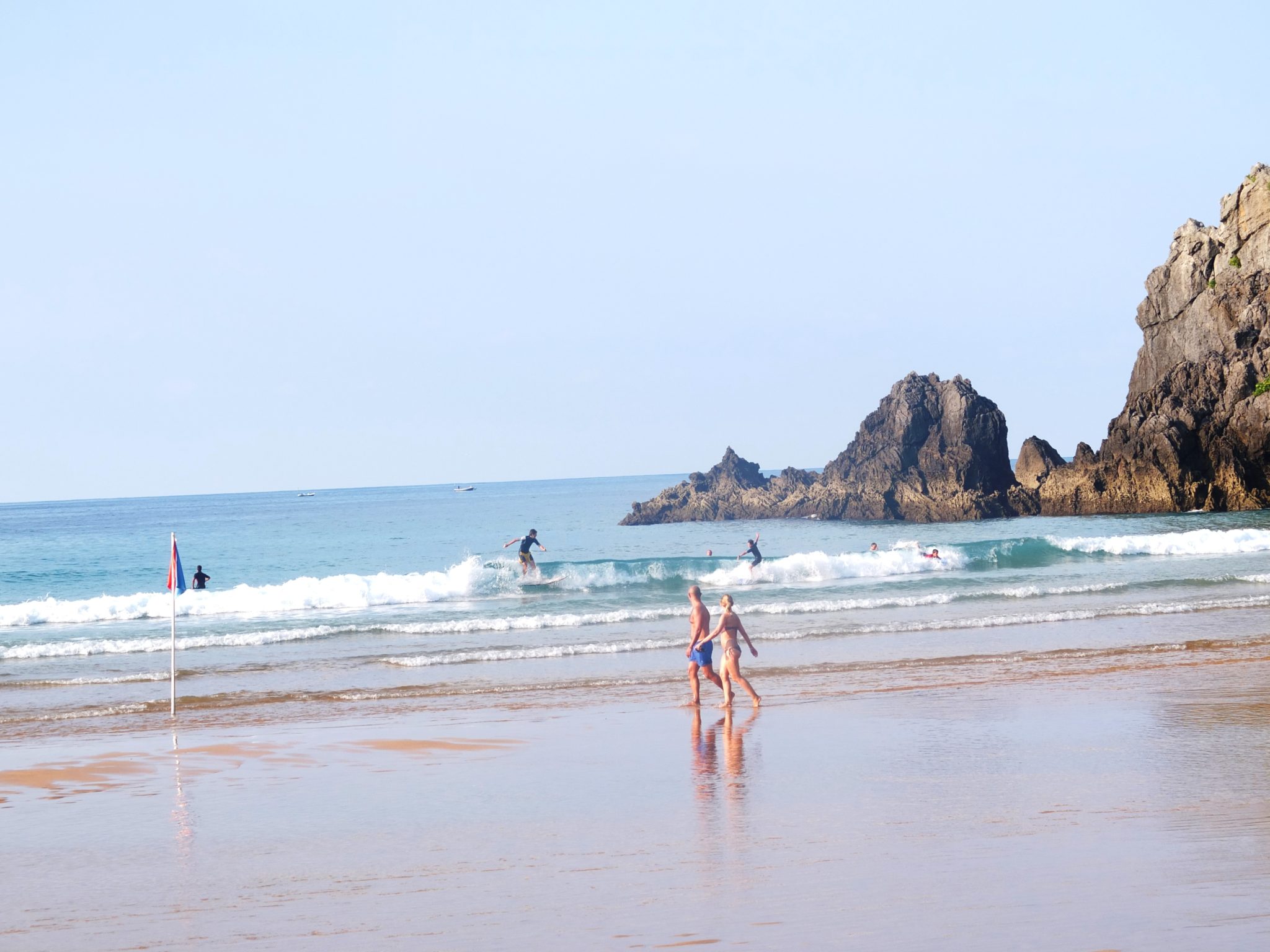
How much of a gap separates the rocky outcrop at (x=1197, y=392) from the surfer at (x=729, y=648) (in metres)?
50.3

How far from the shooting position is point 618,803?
30.6ft

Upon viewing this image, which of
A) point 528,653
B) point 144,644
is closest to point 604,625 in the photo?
point 528,653

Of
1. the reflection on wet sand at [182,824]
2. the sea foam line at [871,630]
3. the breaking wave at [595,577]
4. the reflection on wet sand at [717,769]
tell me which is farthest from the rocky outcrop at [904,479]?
the reflection on wet sand at [182,824]

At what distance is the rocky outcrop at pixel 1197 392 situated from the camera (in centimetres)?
5723

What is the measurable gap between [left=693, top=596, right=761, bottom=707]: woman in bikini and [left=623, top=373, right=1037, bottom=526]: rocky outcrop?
54.9m

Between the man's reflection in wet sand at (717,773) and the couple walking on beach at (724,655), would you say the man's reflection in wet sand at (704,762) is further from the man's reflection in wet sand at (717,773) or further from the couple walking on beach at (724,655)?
the couple walking on beach at (724,655)

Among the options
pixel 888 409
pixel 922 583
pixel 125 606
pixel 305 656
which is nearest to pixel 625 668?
pixel 305 656

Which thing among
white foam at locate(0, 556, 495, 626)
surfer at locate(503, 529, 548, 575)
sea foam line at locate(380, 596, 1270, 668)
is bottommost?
sea foam line at locate(380, 596, 1270, 668)

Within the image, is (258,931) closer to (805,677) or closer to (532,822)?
(532,822)

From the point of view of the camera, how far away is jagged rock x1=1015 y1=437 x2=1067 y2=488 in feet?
231

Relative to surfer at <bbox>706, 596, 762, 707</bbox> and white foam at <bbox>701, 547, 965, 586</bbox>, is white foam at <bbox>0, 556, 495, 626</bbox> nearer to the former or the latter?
white foam at <bbox>701, 547, 965, 586</bbox>

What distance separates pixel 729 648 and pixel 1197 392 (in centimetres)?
5660

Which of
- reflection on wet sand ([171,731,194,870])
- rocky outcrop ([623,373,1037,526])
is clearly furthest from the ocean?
rocky outcrop ([623,373,1037,526])

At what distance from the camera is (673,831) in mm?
8328
